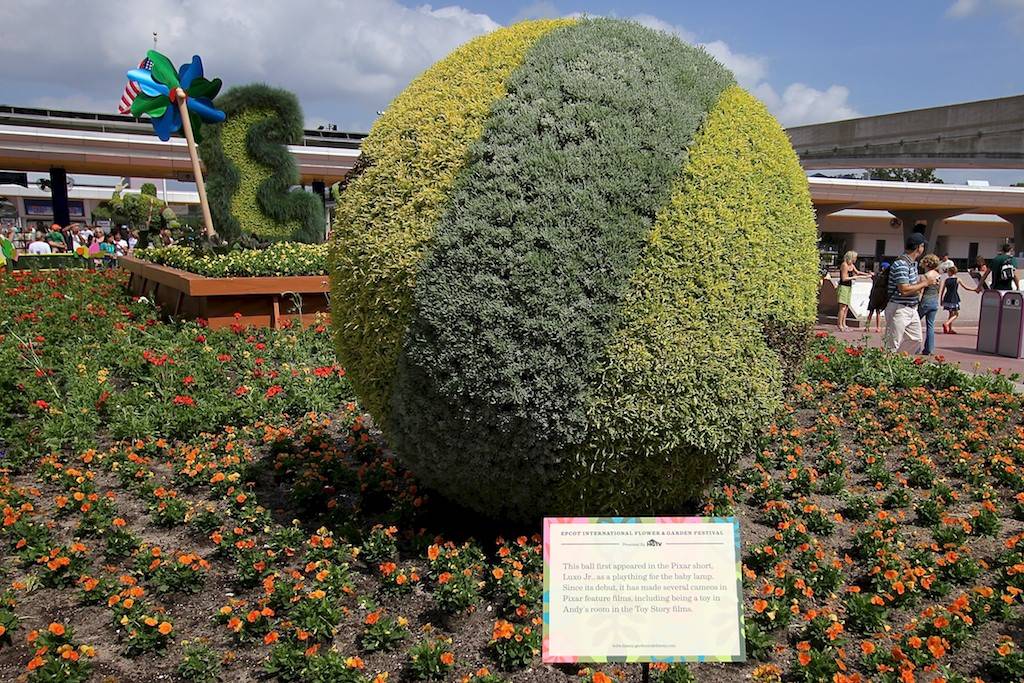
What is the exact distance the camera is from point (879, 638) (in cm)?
318

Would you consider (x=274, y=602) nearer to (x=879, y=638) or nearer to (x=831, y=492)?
(x=879, y=638)

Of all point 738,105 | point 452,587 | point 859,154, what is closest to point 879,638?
point 452,587

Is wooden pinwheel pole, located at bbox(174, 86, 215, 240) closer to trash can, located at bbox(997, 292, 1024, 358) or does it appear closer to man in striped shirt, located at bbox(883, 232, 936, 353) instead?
man in striped shirt, located at bbox(883, 232, 936, 353)

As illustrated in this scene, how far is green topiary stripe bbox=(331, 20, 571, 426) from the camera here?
3330mm

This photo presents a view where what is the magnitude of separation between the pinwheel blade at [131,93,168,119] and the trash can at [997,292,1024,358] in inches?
491

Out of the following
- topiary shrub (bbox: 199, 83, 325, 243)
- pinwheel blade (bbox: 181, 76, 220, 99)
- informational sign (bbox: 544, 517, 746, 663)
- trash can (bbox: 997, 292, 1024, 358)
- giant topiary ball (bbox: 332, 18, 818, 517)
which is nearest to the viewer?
informational sign (bbox: 544, 517, 746, 663)

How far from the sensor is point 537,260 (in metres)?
3.04

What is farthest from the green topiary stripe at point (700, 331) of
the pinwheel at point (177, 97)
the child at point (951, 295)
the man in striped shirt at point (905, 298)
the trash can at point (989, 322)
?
the child at point (951, 295)

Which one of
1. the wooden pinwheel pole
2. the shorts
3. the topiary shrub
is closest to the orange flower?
the wooden pinwheel pole

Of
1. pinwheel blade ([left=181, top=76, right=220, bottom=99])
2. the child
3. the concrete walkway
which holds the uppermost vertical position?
pinwheel blade ([left=181, top=76, right=220, bottom=99])

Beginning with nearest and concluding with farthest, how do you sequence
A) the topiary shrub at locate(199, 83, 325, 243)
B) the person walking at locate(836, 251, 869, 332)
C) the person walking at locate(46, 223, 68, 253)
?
the topiary shrub at locate(199, 83, 325, 243), the person walking at locate(836, 251, 869, 332), the person walking at locate(46, 223, 68, 253)

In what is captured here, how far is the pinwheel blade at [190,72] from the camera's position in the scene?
11516 millimetres

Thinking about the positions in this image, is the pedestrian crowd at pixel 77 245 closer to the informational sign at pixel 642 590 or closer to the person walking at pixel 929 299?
the person walking at pixel 929 299

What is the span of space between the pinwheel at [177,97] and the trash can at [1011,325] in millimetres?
11242
